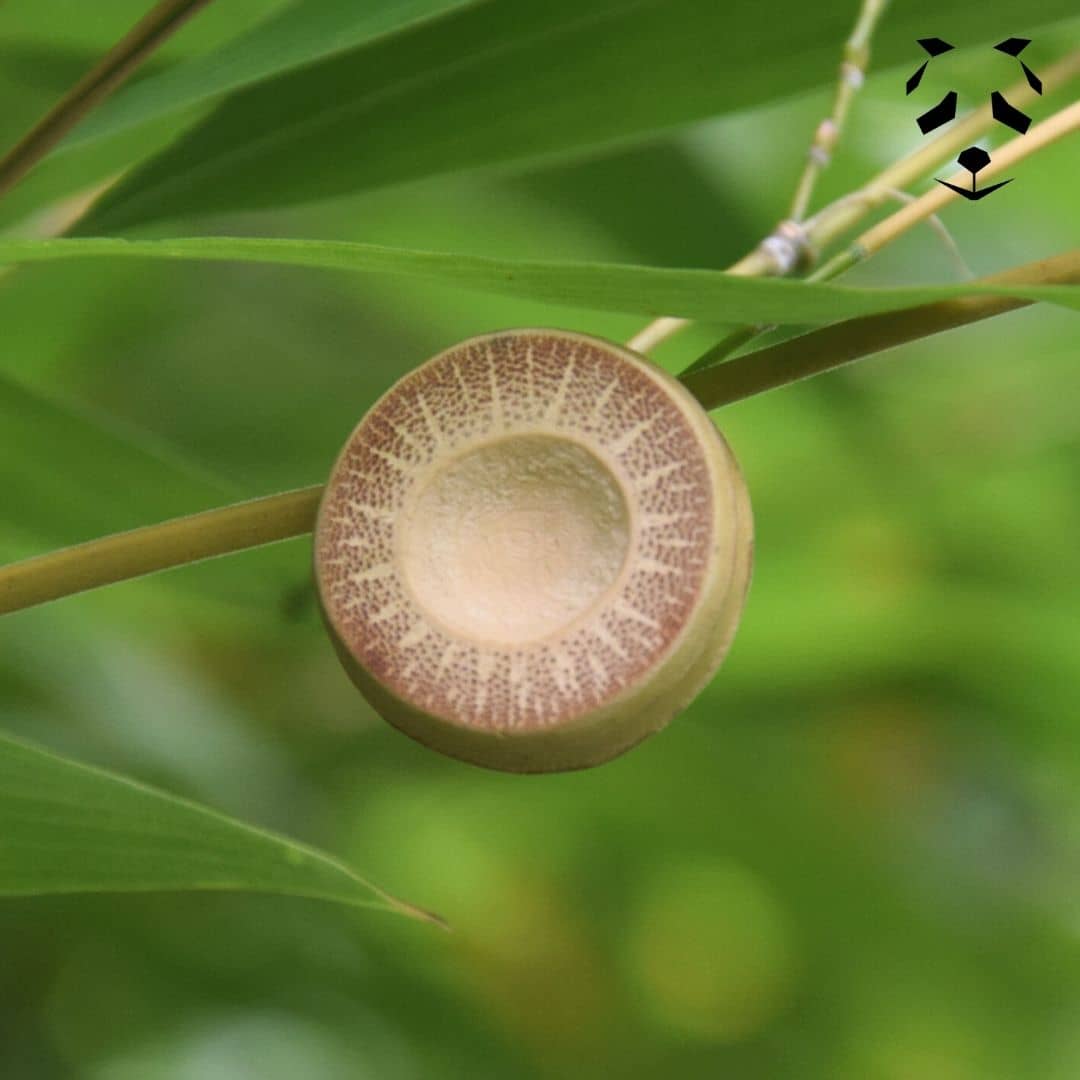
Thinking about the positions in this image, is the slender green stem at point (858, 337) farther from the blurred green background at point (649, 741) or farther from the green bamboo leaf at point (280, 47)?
the blurred green background at point (649, 741)

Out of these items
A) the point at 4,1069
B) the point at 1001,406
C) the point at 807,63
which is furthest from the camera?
the point at 1001,406

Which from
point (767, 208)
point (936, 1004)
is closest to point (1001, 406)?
point (767, 208)

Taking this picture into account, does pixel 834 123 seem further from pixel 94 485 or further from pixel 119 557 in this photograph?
pixel 94 485

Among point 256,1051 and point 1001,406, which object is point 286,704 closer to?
point 256,1051

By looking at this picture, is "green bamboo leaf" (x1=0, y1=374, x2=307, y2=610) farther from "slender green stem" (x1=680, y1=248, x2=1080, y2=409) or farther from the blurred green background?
"slender green stem" (x1=680, y1=248, x2=1080, y2=409)

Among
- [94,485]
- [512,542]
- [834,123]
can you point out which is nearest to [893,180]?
[834,123]
